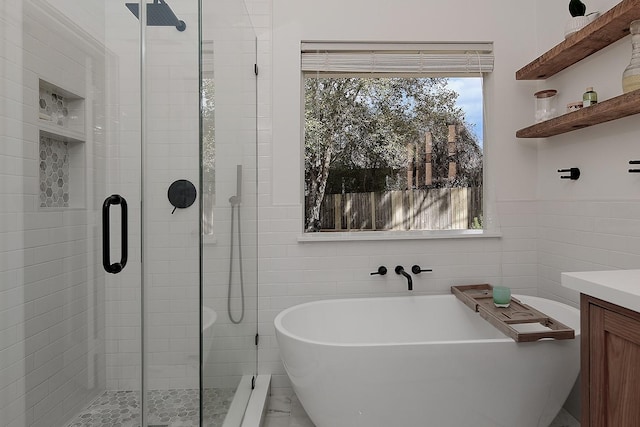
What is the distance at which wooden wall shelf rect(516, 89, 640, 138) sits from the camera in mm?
1623

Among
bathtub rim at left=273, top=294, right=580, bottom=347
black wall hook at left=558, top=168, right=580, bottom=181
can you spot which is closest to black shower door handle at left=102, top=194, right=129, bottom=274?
bathtub rim at left=273, top=294, right=580, bottom=347

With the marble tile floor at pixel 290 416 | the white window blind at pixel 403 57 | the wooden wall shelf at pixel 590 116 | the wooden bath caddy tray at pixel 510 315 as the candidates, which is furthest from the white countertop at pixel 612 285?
the white window blind at pixel 403 57

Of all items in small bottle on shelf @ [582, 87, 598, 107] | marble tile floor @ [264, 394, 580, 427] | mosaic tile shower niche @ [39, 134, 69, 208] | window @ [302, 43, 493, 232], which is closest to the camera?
mosaic tile shower niche @ [39, 134, 69, 208]

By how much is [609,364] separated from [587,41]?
156 centimetres

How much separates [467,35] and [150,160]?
221cm

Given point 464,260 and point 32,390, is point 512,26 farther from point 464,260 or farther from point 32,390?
point 32,390

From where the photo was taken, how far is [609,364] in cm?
110

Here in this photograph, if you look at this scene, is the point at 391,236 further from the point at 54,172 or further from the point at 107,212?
the point at 54,172

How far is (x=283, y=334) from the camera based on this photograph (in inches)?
72.2

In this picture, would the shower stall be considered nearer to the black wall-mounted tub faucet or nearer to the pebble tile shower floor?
the pebble tile shower floor

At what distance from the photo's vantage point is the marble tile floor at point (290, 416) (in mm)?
2088

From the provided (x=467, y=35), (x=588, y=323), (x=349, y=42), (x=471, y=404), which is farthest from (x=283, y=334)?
(x=467, y=35)

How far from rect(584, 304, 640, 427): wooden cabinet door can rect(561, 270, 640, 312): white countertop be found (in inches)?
1.8

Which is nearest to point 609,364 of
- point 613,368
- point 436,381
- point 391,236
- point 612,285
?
point 613,368
